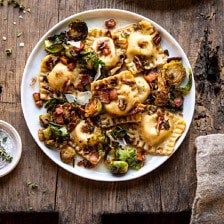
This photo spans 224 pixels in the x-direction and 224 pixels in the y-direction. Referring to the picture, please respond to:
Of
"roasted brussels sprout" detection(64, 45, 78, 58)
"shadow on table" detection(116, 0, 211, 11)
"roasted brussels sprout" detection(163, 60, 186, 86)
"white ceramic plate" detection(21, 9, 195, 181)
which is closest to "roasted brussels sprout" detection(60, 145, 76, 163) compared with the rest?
"white ceramic plate" detection(21, 9, 195, 181)

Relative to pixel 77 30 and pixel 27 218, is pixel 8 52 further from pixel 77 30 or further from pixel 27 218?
pixel 27 218

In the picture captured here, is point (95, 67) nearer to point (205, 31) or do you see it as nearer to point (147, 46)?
point (147, 46)

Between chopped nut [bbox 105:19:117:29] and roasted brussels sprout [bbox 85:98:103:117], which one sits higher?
chopped nut [bbox 105:19:117:29]

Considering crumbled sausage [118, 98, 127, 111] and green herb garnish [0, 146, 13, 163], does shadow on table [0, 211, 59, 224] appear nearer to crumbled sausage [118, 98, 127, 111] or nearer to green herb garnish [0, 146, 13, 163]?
green herb garnish [0, 146, 13, 163]

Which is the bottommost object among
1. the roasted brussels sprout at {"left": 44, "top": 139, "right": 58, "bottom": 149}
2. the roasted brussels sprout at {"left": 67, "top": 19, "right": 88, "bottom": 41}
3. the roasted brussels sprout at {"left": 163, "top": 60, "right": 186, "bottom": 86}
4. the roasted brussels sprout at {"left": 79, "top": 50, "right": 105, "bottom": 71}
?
the roasted brussels sprout at {"left": 44, "top": 139, "right": 58, "bottom": 149}

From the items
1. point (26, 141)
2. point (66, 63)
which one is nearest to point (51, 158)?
point (26, 141)

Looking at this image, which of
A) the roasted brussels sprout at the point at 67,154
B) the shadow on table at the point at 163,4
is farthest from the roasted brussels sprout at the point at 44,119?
the shadow on table at the point at 163,4

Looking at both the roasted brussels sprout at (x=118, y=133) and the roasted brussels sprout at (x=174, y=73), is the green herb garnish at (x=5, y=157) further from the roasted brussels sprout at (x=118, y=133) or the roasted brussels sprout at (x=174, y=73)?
the roasted brussels sprout at (x=174, y=73)
